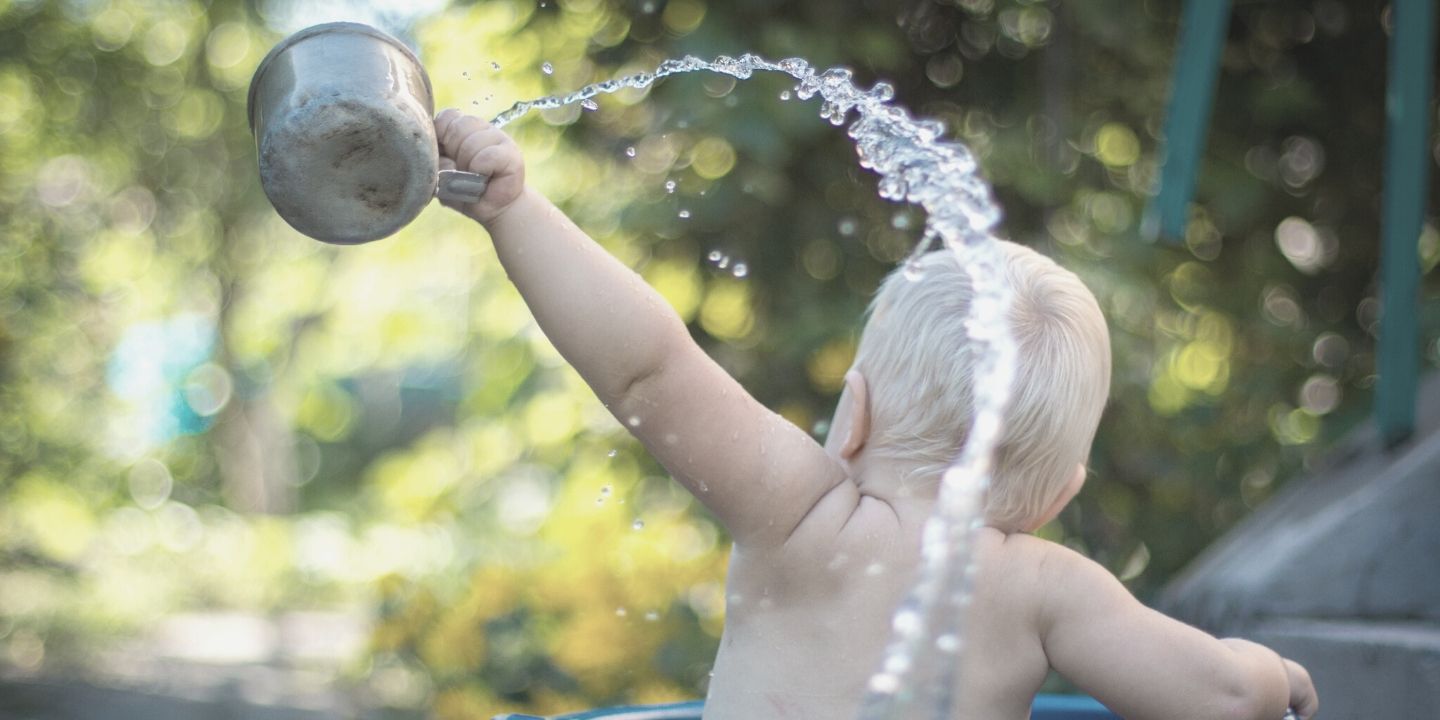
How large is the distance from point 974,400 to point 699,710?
0.65 meters

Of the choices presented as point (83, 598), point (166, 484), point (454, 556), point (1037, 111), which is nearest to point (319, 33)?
point (1037, 111)

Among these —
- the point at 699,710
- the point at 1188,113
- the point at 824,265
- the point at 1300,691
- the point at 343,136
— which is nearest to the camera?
the point at 343,136

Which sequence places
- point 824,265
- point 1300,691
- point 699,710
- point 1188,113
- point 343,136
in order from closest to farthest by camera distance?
1. point 343,136
2. point 1300,691
3. point 699,710
4. point 1188,113
5. point 824,265

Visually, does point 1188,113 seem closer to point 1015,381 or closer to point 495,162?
point 1015,381

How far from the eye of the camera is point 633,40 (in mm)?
2408

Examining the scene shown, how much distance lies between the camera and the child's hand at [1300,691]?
47.9 inches

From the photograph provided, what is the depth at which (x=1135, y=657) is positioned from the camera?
3.61 ft

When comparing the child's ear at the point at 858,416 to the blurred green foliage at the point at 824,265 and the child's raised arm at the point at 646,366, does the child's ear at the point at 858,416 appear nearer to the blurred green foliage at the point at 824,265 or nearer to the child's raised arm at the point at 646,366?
the child's raised arm at the point at 646,366

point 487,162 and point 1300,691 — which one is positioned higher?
point 487,162

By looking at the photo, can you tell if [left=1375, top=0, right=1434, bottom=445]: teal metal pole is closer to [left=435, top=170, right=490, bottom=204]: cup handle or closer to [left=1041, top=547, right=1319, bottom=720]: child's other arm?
[left=1041, top=547, right=1319, bottom=720]: child's other arm

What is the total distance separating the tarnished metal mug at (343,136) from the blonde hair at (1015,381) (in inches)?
16.5

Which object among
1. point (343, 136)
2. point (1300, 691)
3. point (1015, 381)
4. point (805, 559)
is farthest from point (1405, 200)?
point (343, 136)

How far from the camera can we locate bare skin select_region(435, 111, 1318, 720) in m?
1.04

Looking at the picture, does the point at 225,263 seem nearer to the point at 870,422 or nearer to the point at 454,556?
the point at 454,556
